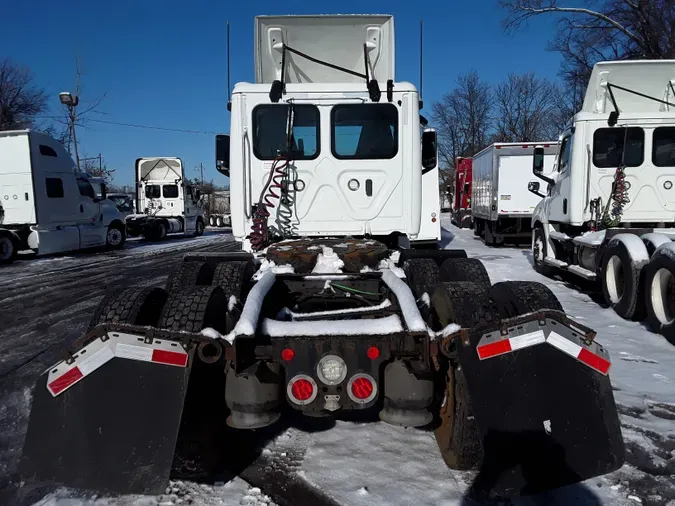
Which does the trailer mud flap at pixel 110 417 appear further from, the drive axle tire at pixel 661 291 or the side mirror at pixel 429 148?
the drive axle tire at pixel 661 291

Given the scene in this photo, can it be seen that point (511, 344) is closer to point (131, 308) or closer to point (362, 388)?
point (362, 388)

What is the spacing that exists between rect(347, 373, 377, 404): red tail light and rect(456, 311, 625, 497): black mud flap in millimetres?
556

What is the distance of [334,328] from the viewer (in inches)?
113

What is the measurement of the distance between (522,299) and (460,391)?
722 mm

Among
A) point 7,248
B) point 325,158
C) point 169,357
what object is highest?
point 325,158

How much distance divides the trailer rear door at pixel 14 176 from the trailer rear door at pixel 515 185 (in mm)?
14607

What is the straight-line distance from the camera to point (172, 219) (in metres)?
25.5

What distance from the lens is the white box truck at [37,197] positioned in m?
15.2

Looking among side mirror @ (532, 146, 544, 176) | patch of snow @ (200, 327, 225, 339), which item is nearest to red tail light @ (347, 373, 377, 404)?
patch of snow @ (200, 327, 225, 339)

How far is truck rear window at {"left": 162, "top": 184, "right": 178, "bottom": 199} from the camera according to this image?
25547 millimetres

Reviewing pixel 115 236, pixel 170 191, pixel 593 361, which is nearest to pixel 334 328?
pixel 593 361

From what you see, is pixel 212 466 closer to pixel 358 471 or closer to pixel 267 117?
pixel 358 471

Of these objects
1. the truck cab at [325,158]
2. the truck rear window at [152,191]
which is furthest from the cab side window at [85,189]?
the truck cab at [325,158]

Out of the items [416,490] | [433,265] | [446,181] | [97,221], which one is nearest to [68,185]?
[97,221]
